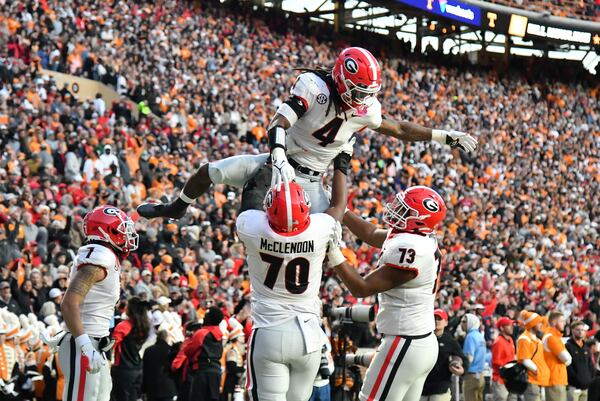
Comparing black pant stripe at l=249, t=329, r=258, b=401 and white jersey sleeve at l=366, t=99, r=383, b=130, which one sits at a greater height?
white jersey sleeve at l=366, t=99, r=383, b=130

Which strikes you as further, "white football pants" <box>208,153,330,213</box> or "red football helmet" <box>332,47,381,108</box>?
"white football pants" <box>208,153,330,213</box>

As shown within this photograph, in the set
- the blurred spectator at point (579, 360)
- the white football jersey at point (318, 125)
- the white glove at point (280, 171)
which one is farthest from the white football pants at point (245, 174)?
the blurred spectator at point (579, 360)

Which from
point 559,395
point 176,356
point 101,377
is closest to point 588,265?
point 559,395

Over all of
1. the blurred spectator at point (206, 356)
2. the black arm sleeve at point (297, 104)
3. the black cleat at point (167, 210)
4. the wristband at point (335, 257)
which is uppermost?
the black arm sleeve at point (297, 104)

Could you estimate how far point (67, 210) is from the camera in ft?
47.5

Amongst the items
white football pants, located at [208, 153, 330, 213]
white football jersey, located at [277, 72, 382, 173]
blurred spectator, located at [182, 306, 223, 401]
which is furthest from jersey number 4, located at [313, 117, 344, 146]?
blurred spectator, located at [182, 306, 223, 401]

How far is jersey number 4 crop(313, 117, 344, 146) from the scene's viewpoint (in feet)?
23.1

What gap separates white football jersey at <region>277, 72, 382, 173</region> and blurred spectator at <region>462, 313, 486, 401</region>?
5.97m

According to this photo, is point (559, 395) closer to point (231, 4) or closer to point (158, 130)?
point (158, 130)

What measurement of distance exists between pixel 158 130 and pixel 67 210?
5.10m

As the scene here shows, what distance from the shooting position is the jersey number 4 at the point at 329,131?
277 inches

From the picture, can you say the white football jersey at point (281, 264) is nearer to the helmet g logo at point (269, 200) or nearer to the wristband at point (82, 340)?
the helmet g logo at point (269, 200)

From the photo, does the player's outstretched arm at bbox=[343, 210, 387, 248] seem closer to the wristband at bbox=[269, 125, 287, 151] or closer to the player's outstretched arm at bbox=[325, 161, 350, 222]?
the player's outstretched arm at bbox=[325, 161, 350, 222]

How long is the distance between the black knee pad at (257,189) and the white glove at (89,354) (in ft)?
4.16
